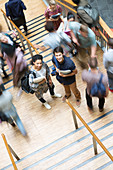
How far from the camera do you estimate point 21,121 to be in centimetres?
598

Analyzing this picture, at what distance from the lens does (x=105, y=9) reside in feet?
32.4

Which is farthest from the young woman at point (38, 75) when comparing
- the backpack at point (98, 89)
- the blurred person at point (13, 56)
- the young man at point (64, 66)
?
the backpack at point (98, 89)

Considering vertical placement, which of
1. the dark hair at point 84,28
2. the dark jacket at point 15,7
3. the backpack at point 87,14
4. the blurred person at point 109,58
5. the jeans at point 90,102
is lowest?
the jeans at point 90,102

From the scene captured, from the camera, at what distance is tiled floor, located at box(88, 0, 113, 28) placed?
31.5ft

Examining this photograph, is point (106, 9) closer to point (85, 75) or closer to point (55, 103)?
point (55, 103)

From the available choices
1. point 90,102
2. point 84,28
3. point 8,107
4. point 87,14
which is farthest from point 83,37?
point 8,107

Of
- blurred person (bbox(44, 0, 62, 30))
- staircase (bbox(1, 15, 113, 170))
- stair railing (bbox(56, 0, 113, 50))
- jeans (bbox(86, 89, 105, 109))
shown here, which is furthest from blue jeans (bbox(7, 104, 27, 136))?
stair railing (bbox(56, 0, 113, 50))

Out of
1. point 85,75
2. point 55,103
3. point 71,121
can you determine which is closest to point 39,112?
point 55,103

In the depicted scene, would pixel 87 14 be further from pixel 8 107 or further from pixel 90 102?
pixel 8 107

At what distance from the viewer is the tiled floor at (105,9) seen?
31.5 feet

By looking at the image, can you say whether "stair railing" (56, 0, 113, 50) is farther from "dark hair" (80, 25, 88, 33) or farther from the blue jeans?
the blue jeans

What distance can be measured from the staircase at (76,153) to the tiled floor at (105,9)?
193 inches

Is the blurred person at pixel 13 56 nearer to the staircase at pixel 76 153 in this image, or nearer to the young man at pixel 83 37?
the young man at pixel 83 37

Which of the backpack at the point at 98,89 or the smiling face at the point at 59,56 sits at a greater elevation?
the smiling face at the point at 59,56
